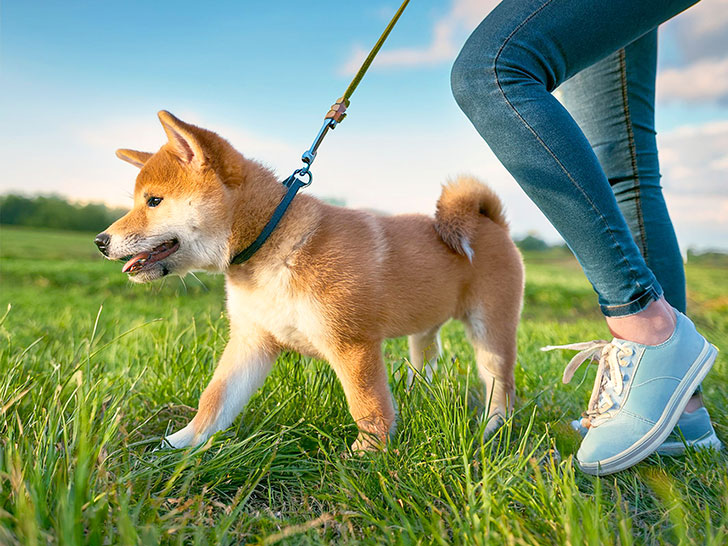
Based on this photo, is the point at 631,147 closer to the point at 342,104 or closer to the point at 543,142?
the point at 543,142

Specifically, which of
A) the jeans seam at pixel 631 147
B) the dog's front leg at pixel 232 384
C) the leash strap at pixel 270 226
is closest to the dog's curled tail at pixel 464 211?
the jeans seam at pixel 631 147

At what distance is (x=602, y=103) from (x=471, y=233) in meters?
0.78

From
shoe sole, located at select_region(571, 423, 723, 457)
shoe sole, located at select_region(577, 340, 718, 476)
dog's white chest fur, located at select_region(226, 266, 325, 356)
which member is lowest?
shoe sole, located at select_region(571, 423, 723, 457)

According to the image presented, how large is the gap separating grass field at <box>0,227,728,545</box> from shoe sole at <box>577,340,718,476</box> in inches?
2.1

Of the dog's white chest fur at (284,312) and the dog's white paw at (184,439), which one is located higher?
the dog's white chest fur at (284,312)

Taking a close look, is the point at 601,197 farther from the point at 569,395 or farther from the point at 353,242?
the point at 569,395

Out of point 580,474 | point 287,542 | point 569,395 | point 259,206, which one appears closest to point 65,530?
point 287,542

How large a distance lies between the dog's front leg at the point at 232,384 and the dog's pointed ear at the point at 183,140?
2.36 ft

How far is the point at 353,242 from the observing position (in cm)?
211

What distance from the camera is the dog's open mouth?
2041 millimetres

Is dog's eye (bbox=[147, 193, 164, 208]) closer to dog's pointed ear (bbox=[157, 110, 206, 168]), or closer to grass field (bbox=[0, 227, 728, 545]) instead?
dog's pointed ear (bbox=[157, 110, 206, 168])

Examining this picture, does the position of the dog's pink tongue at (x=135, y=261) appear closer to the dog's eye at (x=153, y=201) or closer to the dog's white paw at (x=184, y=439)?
the dog's eye at (x=153, y=201)

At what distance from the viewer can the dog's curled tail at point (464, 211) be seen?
8.04ft

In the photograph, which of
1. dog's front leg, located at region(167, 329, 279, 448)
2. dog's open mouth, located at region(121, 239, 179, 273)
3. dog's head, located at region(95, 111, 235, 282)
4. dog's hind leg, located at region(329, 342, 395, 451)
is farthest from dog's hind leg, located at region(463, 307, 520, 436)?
dog's open mouth, located at region(121, 239, 179, 273)
